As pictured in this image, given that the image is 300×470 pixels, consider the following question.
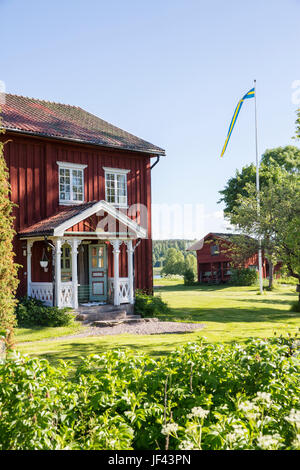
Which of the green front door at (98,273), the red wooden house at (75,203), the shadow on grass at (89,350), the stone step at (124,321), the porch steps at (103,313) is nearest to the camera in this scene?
the shadow on grass at (89,350)

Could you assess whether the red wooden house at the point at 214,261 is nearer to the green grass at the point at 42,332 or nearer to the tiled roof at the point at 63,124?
the tiled roof at the point at 63,124

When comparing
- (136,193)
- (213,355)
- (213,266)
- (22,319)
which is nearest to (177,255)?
(213,266)

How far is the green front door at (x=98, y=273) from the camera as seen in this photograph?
18469 mm

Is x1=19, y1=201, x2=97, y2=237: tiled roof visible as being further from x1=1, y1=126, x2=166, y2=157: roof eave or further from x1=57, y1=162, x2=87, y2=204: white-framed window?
x1=1, y1=126, x2=166, y2=157: roof eave

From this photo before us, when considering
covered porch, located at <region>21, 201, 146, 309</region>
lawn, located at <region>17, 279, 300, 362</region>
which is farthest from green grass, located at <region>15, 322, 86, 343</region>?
covered porch, located at <region>21, 201, 146, 309</region>

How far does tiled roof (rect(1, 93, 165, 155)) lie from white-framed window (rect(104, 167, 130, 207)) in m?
1.23

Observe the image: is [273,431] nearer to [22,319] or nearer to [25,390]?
[25,390]

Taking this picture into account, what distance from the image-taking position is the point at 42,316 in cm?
1480

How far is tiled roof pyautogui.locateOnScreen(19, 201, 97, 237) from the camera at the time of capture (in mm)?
15375

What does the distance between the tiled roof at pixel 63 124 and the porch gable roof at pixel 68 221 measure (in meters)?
3.22

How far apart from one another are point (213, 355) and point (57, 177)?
14464 millimetres

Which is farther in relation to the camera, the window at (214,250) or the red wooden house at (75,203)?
the window at (214,250)

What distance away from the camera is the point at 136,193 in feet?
66.1

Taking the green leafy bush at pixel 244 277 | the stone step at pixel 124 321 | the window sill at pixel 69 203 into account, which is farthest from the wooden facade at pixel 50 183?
the green leafy bush at pixel 244 277
